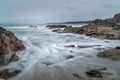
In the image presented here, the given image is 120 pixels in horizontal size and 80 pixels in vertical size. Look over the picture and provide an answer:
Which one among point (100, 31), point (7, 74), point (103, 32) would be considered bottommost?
point (103, 32)

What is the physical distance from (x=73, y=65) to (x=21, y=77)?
4.16m

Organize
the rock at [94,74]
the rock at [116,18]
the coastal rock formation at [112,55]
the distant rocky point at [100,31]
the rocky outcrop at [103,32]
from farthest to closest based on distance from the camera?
1. the rock at [116,18]
2. the distant rocky point at [100,31]
3. the rocky outcrop at [103,32]
4. the coastal rock formation at [112,55]
5. the rock at [94,74]

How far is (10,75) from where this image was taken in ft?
36.4

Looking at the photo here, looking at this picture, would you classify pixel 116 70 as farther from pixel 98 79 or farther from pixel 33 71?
pixel 33 71

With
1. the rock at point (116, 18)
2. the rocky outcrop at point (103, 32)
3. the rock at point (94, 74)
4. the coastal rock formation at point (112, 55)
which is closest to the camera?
the rock at point (94, 74)

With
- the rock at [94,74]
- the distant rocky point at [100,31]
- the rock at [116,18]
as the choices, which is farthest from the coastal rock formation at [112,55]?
the rock at [116,18]

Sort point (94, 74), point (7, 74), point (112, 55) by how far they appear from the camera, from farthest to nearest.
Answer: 1. point (112, 55)
2. point (7, 74)
3. point (94, 74)

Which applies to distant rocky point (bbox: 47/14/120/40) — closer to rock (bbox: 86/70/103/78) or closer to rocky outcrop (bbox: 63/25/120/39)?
rocky outcrop (bbox: 63/25/120/39)

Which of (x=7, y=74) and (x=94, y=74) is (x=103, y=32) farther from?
(x=7, y=74)

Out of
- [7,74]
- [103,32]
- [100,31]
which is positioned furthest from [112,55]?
[100,31]

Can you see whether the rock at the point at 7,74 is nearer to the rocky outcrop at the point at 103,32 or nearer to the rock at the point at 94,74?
the rock at the point at 94,74

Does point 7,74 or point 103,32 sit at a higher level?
point 7,74

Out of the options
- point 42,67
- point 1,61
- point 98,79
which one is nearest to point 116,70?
point 98,79

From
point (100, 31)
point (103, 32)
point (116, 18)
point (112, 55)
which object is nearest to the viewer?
point (112, 55)
